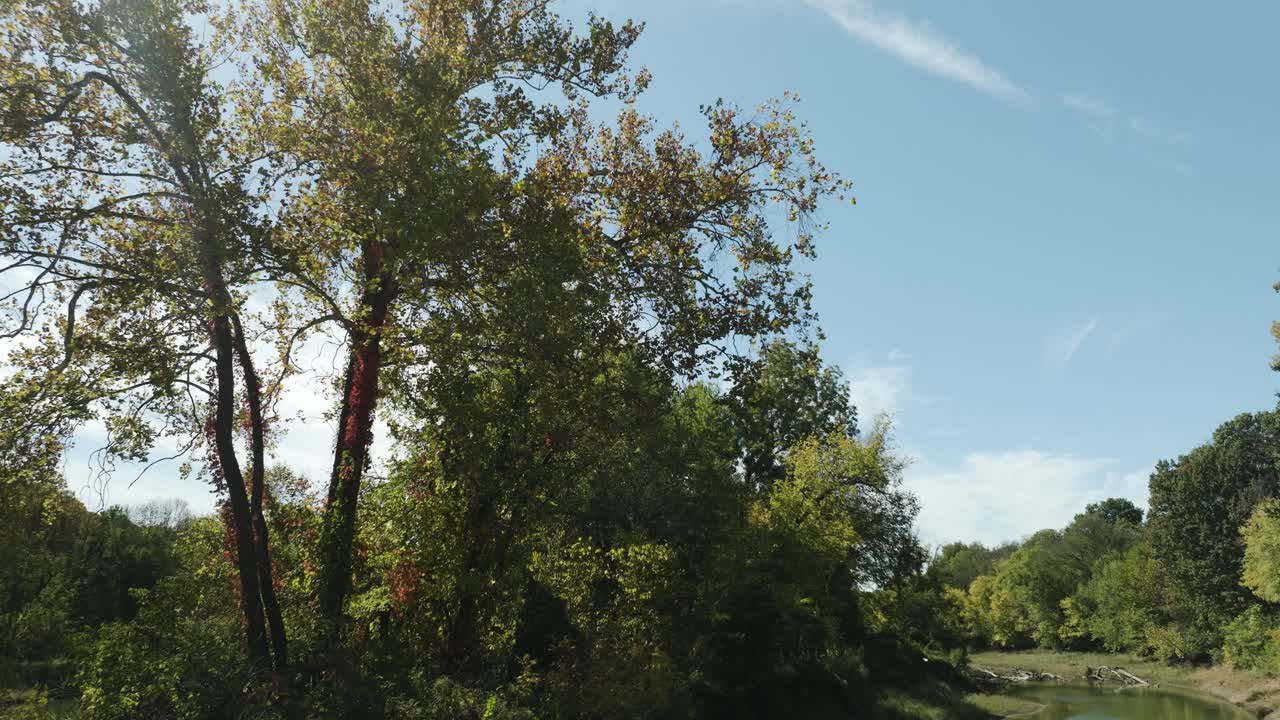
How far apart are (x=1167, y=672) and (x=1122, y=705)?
1240cm

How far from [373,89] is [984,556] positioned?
13069 centimetres

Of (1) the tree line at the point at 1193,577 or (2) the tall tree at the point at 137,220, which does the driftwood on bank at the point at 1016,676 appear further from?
(2) the tall tree at the point at 137,220

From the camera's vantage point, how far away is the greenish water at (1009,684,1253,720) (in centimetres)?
3991

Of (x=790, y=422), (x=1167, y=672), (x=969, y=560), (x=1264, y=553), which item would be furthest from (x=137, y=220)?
(x=969, y=560)

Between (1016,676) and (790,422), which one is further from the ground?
(790,422)

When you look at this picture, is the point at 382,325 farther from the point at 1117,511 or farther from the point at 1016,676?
the point at 1117,511

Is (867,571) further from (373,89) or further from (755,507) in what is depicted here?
(373,89)

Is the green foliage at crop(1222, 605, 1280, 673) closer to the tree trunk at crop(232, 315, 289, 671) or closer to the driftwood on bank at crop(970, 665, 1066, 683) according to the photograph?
the driftwood on bank at crop(970, 665, 1066, 683)

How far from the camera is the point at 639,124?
14922 mm

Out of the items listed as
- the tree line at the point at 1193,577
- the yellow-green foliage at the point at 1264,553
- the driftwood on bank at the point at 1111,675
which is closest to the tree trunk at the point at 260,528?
the tree line at the point at 1193,577

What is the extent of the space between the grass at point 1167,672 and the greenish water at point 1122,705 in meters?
1.11

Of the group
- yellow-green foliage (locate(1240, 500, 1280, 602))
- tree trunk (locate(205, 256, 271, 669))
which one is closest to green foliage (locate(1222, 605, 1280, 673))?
yellow-green foliage (locate(1240, 500, 1280, 602))

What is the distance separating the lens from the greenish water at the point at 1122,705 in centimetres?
3991

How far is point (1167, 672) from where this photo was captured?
5378cm
